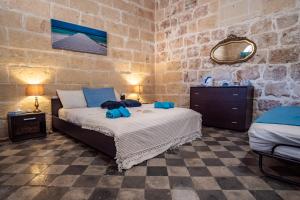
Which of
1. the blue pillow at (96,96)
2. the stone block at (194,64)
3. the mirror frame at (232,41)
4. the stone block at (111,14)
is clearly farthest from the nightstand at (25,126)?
the mirror frame at (232,41)

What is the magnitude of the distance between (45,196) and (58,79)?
8.91 ft

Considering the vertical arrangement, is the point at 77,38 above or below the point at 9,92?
above

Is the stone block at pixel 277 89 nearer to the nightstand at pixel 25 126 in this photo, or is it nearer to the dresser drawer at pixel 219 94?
the dresser drawer at pixel 219 94

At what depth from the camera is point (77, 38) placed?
12.5 feet

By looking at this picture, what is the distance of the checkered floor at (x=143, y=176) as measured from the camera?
4.87 ft

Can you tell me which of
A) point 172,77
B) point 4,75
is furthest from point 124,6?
point 4,75

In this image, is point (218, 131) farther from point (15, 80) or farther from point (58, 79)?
point (15, 80)

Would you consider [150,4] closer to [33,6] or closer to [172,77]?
[172,77]

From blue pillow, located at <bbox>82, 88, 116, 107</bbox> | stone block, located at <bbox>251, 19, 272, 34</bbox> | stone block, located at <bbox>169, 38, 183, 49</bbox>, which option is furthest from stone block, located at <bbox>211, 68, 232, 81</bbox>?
blue pillow, located at <bbox>82, 88, 116, 107</bbox>

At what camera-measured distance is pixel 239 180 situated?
169 cm

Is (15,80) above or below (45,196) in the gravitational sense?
above

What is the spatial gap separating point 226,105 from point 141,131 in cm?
227

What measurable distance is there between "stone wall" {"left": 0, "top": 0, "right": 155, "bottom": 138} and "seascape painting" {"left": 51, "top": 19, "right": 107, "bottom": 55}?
108 mm

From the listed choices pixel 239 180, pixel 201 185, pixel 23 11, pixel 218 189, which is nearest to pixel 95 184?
pixel 201 185
